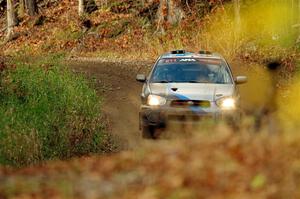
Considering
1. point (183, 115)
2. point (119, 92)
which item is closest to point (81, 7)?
point (119, 92)

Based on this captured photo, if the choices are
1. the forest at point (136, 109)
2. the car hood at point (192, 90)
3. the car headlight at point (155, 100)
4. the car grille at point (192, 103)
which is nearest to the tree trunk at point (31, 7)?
the forest at point (136, 109)

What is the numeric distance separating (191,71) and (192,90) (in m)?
1.41

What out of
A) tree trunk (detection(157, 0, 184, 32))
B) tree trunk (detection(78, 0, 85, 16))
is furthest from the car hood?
tree trunk (detection(78, 0, 85, 16))

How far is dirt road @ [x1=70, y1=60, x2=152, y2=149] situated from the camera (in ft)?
45.7

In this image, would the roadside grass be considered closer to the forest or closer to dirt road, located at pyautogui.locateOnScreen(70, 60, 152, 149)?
the forest

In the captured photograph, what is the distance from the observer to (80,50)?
1305 inches

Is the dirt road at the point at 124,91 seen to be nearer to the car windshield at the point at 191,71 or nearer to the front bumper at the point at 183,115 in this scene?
the front bumper at the point at 183,115

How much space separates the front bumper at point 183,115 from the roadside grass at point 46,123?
102 centimetres

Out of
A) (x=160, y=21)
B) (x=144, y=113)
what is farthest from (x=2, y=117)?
(x=160, y=21)

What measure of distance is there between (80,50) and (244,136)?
76.1 feet

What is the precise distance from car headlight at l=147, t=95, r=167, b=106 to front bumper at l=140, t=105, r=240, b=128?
3.7 inches

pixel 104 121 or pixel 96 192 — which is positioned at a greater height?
pixel 96 192

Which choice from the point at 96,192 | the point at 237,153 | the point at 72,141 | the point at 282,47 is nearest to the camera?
the point at 96,192

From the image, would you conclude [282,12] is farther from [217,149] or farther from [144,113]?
[217,149]
